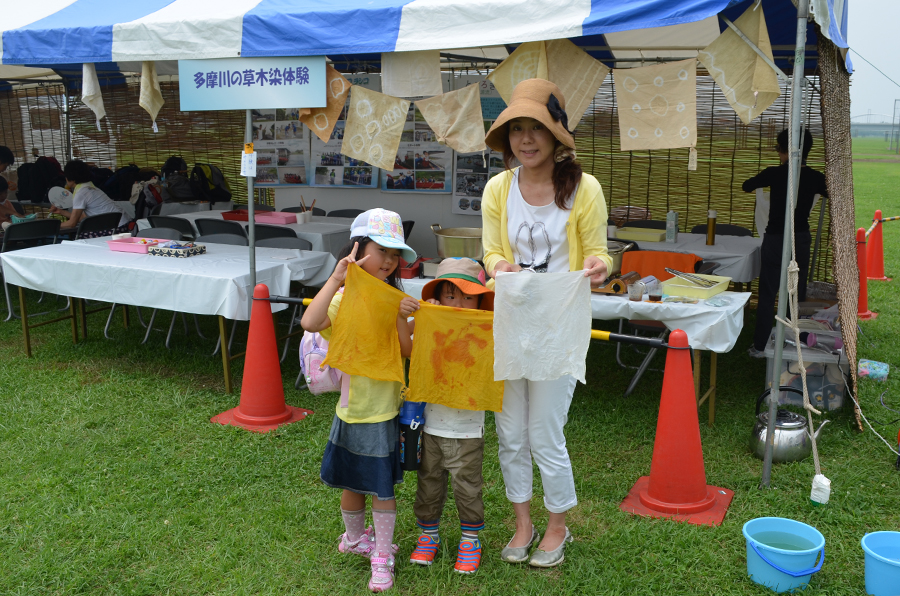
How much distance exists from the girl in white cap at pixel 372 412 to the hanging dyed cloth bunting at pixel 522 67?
1719mm

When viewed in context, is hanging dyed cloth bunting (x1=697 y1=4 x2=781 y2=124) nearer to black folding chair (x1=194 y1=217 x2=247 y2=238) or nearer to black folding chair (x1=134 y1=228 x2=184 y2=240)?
black folding chair (x1=194 y1=217 x2=247 y2=238)

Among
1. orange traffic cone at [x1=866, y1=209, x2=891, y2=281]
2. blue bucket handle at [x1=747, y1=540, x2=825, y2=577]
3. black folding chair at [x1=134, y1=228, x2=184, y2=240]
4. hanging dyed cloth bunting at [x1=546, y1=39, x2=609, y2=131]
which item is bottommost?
blue bucket handle at [x1=747, y1=540, x2=825, y2=577]

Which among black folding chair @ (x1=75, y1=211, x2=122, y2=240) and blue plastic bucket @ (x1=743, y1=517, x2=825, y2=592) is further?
black folding chair @ (x1=75, y1=211, x2=122, y2=240)

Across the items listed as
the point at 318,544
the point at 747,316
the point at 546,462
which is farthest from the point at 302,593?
the point at 747,316

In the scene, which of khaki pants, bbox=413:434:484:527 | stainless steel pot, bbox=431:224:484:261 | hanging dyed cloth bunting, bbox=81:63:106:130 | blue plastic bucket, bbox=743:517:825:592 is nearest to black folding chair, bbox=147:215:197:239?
hanging dyed cloth bunting, bbox=81:63:106:130

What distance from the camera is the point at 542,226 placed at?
246 cm

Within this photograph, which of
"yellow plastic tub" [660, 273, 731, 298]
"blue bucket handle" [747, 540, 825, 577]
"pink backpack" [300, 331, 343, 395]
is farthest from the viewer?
"yellow plastic tub" [660, 273, 731, 298]

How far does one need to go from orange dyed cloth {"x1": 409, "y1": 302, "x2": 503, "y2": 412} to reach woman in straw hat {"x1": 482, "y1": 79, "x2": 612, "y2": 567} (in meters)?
0.12

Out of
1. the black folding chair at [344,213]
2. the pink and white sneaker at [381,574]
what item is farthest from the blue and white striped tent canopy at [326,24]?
the black folding chair at [344,213]

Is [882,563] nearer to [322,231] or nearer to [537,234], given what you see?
[537,234]

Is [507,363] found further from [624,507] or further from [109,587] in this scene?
[109,587]

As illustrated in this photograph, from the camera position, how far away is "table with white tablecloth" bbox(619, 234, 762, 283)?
17.9 ft

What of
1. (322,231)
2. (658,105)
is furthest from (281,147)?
(658,105)

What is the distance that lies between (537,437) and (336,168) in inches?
259
